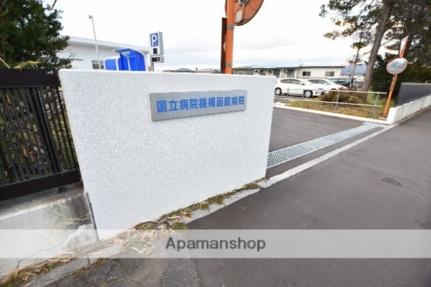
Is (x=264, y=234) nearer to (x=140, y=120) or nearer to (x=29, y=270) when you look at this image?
(x=140, y=120)

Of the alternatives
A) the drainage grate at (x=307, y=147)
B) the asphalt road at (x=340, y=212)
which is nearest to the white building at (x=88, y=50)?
the drainage grate at (x=307, y=147)

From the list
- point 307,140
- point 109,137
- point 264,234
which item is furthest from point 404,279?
point 307,140

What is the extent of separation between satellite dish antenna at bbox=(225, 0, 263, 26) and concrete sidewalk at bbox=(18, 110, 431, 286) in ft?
7.91

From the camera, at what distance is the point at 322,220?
2648 millimetres

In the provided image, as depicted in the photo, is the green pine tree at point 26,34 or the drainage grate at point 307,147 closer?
the green pine tree at point 26,34

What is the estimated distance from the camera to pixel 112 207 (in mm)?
2145

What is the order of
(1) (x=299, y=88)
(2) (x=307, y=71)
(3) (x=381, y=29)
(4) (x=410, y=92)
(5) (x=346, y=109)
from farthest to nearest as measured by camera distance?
1. (2) (x=307, y=71)
2. (1) (x=299, y=88)
3. (3) (x=381, y=29)
4. (5) (x=346, y=109)
5. (4) (x=410, y=92)

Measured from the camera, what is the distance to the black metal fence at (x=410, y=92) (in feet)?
29.0

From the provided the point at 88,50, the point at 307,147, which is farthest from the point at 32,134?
the point at 88,50

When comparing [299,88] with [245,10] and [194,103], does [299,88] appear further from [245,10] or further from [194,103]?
[194,103]

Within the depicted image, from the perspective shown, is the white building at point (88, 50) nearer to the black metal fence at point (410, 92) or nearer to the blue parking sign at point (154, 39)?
the blue parking sign at point (154, 39)

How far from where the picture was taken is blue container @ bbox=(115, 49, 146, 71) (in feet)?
9.01

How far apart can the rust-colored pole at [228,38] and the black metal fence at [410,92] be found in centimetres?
917

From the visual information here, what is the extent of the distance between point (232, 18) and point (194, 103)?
136 cm
